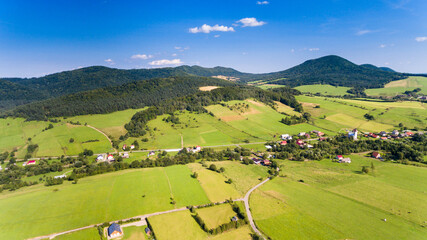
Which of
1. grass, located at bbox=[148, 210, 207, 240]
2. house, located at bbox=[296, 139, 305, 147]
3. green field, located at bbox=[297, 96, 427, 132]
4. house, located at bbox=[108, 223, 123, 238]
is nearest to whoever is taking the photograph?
house, located at bbox=[108, 223, 123, 238]

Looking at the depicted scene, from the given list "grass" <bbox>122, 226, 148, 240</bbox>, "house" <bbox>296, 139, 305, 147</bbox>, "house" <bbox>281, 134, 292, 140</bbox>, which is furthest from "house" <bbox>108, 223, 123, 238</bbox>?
"house" <bbox>281, 134, 292, 140</bbox>

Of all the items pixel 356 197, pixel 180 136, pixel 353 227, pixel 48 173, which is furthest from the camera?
pixel 180 136

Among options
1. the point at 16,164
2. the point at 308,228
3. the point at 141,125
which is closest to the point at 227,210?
the point at 308,228

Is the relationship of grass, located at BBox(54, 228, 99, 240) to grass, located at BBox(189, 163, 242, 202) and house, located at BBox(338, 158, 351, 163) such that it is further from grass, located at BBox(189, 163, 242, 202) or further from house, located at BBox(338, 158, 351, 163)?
house, located at BBox(338, 158, 351, 163)

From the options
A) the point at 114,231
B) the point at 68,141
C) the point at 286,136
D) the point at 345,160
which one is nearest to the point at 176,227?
the point at 114,231

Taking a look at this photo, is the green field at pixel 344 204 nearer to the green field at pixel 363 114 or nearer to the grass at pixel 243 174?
the grass at pixel 243 174

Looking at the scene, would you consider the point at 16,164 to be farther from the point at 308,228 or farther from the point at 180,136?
the point at 308,228

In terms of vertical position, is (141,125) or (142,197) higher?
(141,125)
